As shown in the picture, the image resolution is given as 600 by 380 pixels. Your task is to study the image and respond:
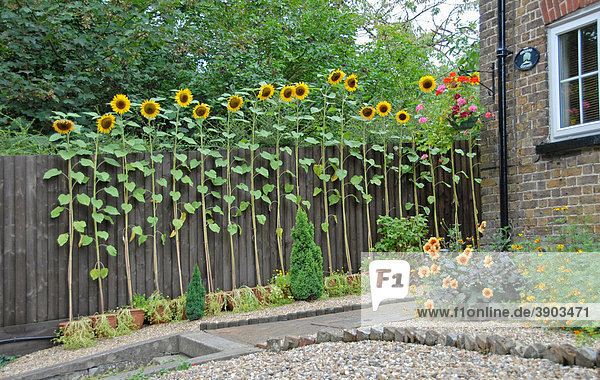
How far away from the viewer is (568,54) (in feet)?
15.2

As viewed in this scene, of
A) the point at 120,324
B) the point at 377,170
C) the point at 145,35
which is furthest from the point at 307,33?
the point at 120,324

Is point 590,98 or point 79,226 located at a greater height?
point 590,98

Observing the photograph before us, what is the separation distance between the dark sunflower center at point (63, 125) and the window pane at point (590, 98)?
15.1 feet

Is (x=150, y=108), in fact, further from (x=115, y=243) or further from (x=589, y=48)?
(x=589, y=48)

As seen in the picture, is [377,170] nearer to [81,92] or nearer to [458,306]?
[458,306]

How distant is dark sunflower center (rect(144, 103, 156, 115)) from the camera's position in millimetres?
→ 5090

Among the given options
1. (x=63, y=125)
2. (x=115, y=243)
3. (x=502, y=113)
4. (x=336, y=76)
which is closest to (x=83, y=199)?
(x=115, y=243)

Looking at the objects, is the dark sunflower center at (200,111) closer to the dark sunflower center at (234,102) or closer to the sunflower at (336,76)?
the dark sunflower center at (234,102)

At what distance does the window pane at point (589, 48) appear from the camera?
4371 millimetres

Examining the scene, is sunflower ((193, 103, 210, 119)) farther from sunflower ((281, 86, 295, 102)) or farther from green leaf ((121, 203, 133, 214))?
green leaf ((121, 203, 133, 214))

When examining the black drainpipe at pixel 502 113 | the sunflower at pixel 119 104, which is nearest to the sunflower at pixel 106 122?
the sunflower at pixel 119 104

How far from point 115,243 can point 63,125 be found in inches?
47.3

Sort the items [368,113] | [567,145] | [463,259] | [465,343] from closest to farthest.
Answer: [465,343] → [463,259] → [567,145] → [368,113]

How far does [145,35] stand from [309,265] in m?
4.44
